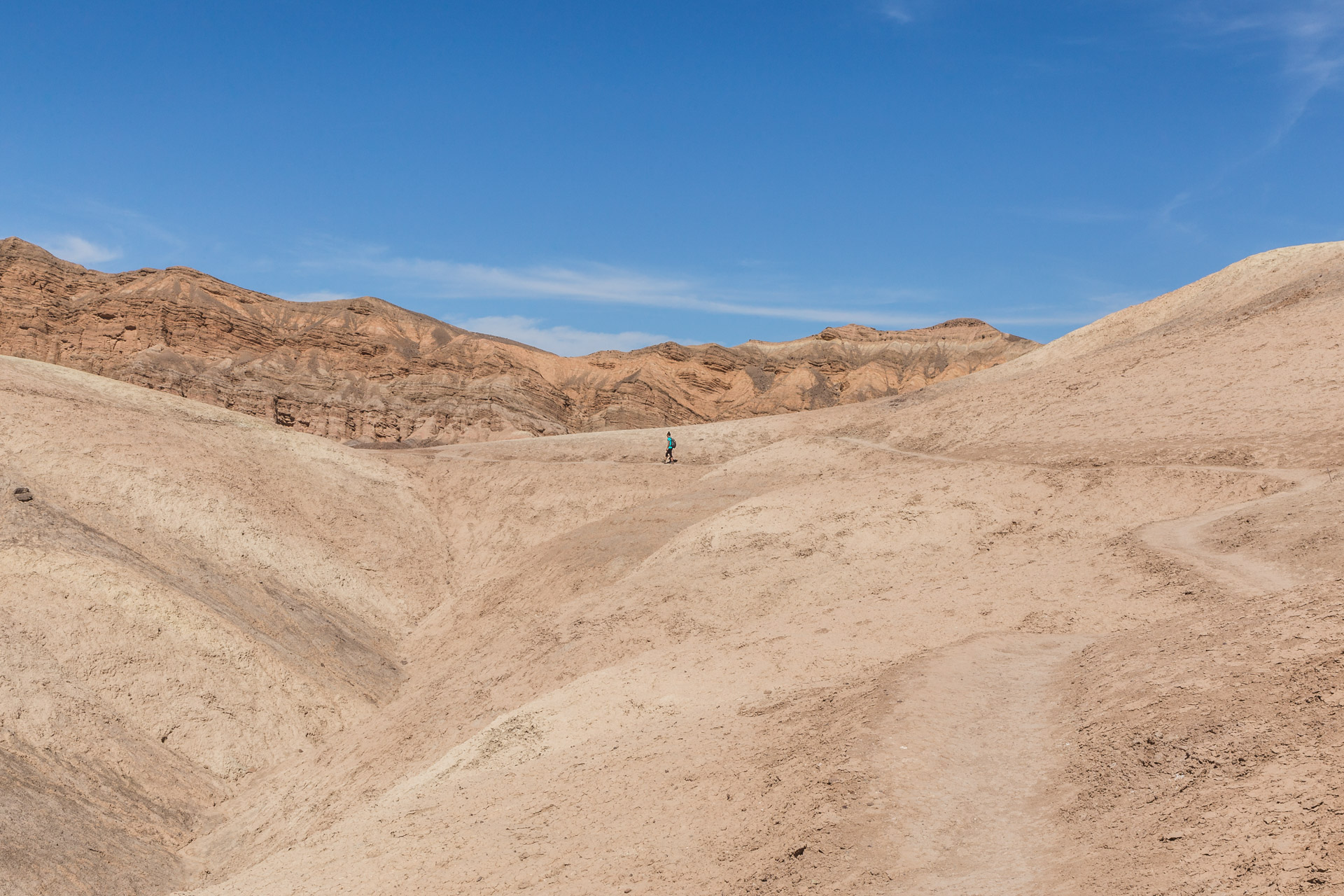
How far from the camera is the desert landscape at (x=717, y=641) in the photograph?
7324 mm

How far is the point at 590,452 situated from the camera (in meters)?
36.4

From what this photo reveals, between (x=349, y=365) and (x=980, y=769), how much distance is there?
62.1m

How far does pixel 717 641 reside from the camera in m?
14.4

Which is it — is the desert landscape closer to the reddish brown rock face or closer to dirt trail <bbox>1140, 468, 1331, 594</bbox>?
dirt trail <bbox>1140, 468, 1331, 594</bbox>

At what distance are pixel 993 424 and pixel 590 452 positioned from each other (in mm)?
15086

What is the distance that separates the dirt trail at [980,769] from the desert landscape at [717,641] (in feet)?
0.14

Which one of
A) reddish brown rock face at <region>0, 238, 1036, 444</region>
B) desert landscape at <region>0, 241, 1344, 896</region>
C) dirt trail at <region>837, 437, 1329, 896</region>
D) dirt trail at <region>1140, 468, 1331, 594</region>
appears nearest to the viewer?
dirt trail at <region>837, 437, 1329, 896</region>

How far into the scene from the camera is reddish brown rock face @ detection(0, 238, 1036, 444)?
56.9 m

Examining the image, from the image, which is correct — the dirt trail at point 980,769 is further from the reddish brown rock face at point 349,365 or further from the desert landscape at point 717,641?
the reddish brown rock face at point 349,365

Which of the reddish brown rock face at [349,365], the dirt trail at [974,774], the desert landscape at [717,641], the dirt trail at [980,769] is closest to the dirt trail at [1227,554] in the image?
the desert landscape at [717,641]

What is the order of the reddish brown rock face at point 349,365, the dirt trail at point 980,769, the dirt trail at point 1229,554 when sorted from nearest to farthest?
the dirt trail at point 980,769 < the dirt trail at point 1229,554 < the reddish brown rock face at point 349,365

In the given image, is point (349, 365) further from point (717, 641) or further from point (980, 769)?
point (980, 769)

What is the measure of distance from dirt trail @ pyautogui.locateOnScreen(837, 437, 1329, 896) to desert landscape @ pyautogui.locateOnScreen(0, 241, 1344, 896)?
0.14 ft

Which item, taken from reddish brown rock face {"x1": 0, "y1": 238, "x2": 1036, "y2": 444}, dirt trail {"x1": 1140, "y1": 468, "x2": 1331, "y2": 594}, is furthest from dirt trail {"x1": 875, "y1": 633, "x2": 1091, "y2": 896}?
reddish brown rock face {"x1": 0, "y1": 238, "x2": 1036, "y2": 444}
